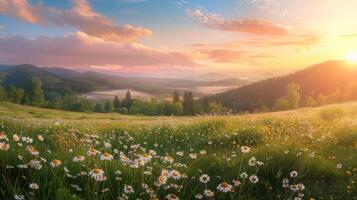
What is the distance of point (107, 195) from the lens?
5.77 m

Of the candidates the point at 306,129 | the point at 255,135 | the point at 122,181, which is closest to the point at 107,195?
the point at 122,181

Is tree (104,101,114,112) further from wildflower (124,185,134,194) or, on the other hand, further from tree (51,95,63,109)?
wildflower (124,185,134,194)

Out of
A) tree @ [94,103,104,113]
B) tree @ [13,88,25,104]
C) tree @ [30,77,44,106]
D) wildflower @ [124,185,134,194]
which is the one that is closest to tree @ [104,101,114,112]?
tree @ [94,103,104,113]

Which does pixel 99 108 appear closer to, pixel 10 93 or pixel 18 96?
pixel 18 96

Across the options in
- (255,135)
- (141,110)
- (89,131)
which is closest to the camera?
(255,135)

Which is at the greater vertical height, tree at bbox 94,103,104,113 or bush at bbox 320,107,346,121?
bush at bbox 320,107,346,121

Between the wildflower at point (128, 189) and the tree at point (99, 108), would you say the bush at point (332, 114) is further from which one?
the tree at point (99, 108)

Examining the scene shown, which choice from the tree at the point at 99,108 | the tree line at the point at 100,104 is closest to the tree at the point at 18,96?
the tree line at the point at 100,104

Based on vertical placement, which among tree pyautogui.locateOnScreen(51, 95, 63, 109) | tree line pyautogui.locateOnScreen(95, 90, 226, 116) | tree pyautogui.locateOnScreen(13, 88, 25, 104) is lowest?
tree line pyautogui.locateOnScreen(95, 90, 226, 116)

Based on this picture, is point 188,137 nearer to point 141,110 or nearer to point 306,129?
point 306,129

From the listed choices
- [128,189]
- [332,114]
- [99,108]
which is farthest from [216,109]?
[99,108]

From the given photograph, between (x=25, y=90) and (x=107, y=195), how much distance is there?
126 metres

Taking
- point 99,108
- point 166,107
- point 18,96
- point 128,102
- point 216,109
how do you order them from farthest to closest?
point 128,102
point 99,108
point 166,107
point 18,96
point 216,109

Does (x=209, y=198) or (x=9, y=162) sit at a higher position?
(x=9, y=162)
